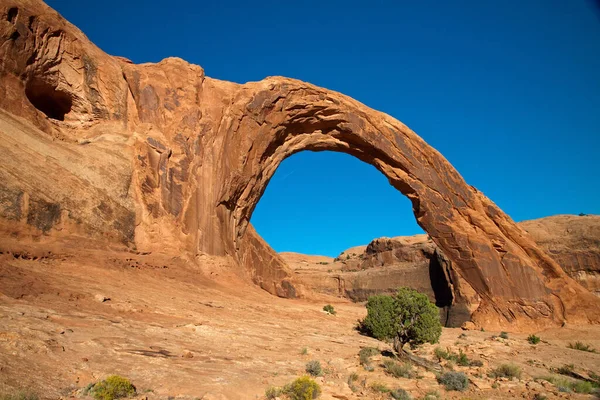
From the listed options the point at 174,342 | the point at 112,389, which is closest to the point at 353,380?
the point at 174,342

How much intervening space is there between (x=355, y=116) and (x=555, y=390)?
18701 mm

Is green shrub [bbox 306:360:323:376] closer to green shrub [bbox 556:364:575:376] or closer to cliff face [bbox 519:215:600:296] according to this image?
green shrub [bbox 556:364:575:376]

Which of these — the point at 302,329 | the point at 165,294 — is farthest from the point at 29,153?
the point at 302,329

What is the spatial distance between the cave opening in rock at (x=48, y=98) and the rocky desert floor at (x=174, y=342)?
293 inches

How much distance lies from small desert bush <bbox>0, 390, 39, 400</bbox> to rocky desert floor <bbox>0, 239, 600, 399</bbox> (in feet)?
0.53

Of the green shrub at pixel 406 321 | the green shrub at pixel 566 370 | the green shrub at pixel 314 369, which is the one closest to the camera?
the green shrub at pixel 314 369

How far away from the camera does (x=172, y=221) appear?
17.3 m

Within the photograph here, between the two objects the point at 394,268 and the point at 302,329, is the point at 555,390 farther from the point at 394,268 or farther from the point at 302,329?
the point at 394,268

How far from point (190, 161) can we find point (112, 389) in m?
14.2

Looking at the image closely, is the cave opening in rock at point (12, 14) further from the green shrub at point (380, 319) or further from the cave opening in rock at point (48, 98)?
the green shrub at point (380, 319)

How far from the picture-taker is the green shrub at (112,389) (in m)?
5.37

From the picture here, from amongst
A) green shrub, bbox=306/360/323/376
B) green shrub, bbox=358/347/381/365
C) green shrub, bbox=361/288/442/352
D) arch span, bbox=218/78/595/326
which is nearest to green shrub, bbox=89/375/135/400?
green shrub, bbox=306/360/323/376

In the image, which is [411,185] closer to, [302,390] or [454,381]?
[454,381]

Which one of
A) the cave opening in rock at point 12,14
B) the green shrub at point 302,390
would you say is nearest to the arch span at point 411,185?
the cave opening in rock at point 12,14
